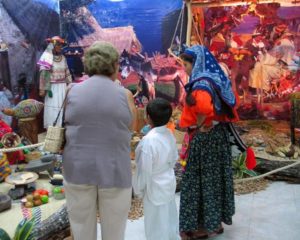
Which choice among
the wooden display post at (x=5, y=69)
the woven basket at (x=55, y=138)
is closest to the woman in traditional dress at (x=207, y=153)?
the woven basket at (x=55, y=138)

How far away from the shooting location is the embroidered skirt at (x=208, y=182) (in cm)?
296

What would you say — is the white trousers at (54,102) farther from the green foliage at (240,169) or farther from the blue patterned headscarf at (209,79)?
the blue patterned headscarf at (209,79)

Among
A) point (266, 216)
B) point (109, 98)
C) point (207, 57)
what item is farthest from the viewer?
point (266, 216)

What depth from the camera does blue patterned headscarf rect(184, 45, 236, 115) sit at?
2828 mm

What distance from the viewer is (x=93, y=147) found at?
193 cm

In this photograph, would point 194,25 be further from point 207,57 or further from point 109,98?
point 109,98

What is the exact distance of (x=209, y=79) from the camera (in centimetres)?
284

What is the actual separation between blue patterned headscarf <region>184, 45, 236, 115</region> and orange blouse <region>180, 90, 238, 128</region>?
0.16ft

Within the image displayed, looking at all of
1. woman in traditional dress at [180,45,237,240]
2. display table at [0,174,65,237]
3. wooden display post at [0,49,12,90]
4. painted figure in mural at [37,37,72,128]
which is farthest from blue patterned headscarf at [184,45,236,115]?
wooden display post at [0,49,12,90]

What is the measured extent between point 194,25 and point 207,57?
10.8ft

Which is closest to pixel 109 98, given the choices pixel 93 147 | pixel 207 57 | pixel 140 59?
pixel 93 147

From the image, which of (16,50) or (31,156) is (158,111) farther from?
(16,50)

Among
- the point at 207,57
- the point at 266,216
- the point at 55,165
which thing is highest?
the point at 207,57

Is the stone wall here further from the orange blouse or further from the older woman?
the older woman
